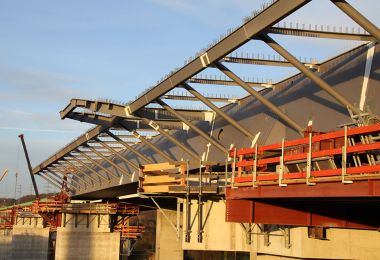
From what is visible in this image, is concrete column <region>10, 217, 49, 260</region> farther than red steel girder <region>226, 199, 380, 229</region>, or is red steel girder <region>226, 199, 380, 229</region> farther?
concrete column <region>10, 217, 49, 260</region>

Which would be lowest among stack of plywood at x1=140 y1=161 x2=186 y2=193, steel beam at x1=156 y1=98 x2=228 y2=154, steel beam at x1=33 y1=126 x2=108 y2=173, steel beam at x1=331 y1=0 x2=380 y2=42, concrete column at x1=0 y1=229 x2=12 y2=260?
concrete column at x1=0 y1=229 x2=12 y2=260

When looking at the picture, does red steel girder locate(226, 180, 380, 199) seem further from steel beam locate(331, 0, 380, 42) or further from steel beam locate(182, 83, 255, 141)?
steel beam locate(182, 83, 255, 141)

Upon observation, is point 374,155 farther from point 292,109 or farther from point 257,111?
point 257,111

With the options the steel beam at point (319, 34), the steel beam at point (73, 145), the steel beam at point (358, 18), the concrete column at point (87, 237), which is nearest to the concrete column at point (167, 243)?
the steel beam at point (73, 145)

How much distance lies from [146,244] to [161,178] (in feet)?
371

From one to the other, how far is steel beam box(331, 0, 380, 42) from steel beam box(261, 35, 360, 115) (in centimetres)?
235

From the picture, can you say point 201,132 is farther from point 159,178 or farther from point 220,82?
point 159,178

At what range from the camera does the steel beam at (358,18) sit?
15242mm

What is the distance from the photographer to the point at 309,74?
59.2ft

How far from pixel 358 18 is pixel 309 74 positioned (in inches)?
117

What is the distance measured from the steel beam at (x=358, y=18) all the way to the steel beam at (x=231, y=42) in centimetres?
138

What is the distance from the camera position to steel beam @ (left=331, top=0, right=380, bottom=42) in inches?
600

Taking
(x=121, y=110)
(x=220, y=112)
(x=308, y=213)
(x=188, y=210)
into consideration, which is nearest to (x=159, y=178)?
(x=188, y=210)

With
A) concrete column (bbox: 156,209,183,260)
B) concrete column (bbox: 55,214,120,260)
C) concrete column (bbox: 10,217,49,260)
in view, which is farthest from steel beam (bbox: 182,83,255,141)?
concrete column (bbox: 10,217,49,260)
